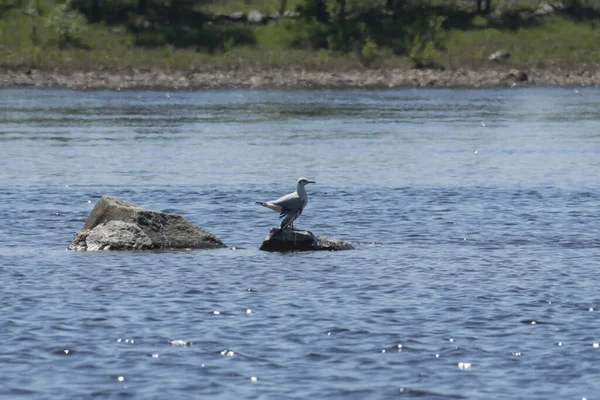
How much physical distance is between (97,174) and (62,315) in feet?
70.8

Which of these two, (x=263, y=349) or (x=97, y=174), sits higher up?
(x=263, y=349)

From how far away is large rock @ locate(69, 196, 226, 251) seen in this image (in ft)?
73.2

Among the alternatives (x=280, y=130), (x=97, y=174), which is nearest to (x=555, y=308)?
(x=97, y=174)

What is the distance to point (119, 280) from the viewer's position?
1933cm

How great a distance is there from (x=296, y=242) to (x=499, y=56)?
84.9m

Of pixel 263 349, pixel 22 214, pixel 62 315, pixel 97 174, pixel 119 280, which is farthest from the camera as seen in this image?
pixel 97 174

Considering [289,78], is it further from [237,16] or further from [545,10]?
[545,10]

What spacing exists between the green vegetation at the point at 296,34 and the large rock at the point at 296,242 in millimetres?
80887

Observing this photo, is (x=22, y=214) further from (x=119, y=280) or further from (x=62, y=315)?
(x=62, y=315)

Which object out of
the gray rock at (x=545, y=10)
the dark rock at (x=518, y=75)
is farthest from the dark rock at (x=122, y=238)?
the gray rock at (x=545, y=10)

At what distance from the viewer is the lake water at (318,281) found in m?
13.8

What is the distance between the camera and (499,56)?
104250 millimetres

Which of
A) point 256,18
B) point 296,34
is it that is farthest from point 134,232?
point 256,18

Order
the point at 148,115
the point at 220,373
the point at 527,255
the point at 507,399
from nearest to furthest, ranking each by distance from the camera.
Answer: the point at 507,399 < the point at 220,373 < the point at 527,255 < the point at 148,115
